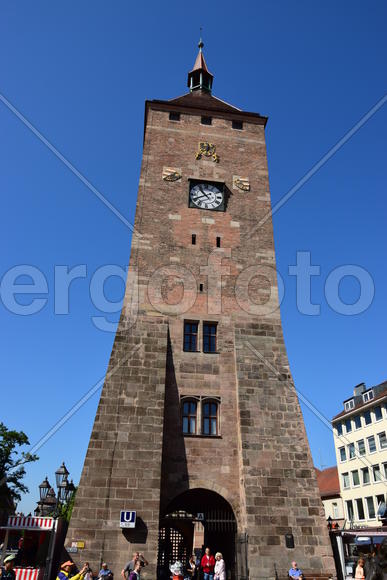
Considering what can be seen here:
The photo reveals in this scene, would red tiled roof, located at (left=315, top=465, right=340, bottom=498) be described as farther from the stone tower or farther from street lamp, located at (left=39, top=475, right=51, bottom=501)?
street lamp, located at (left=39, top=475, right=51, bottom=501)

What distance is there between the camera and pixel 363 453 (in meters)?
42.2

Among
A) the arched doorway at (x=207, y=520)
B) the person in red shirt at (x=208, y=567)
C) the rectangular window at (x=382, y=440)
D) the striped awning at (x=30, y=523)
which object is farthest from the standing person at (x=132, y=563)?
the rectangular window at (x=382, y=440)

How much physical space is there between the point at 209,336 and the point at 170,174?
8.36 meters

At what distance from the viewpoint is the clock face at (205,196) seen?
2155 centimetres

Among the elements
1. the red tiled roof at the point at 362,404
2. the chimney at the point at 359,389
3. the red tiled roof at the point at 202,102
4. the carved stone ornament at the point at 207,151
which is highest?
the red tiled roof at the point at 202,102

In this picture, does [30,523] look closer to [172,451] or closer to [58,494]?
[58,494]

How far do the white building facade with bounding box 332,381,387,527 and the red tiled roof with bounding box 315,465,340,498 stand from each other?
266cm

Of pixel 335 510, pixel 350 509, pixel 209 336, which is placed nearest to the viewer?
pixel 209 336

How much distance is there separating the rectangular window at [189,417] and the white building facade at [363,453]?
2806 centimetres

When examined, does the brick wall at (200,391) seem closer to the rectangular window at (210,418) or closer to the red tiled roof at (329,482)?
the rectangular window at (210,418)

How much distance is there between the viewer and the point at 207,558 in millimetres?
14109

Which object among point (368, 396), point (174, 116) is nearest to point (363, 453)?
point (368, 396)

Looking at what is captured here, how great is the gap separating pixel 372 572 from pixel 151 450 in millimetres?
9363

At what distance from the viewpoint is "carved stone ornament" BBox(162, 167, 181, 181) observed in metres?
21.9
